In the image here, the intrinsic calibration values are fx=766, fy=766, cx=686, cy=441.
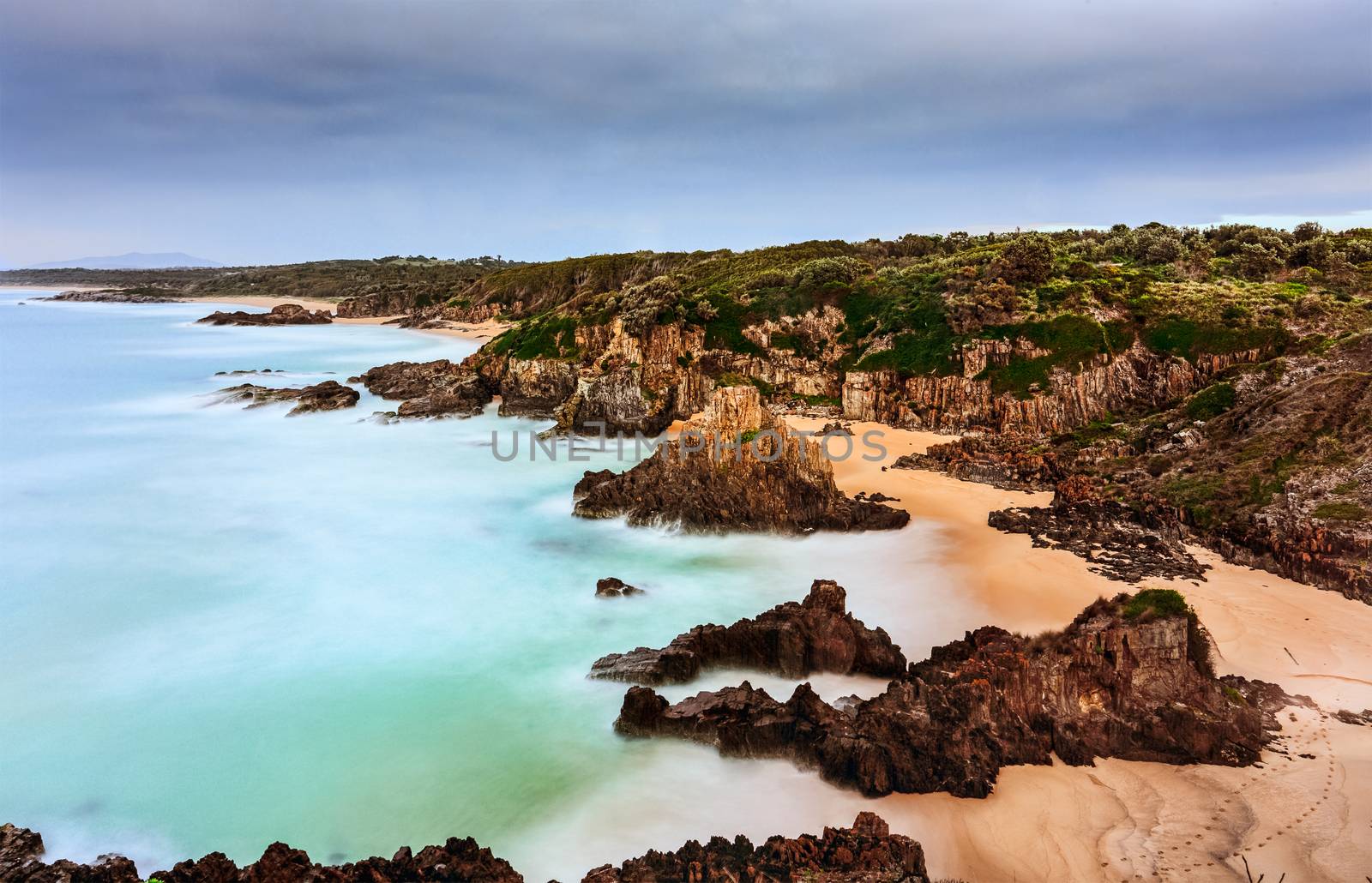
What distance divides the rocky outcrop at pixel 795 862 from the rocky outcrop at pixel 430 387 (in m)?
27.9

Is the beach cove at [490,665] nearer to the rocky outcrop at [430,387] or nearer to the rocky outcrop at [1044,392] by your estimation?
the rocky outcrop at [1044,392]

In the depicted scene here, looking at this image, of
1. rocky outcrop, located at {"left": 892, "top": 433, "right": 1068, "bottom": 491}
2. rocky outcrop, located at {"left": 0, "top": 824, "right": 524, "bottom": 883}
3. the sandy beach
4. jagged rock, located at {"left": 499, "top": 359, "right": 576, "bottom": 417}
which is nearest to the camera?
rocky outcrop, located at {"left": 0, "top": 824, "right": 524, "bottom": 883}

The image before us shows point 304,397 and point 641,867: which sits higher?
point 304,397

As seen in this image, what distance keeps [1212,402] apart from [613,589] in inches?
691

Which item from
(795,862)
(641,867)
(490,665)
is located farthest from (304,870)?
(490,665)

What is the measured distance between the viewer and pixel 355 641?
14.8m

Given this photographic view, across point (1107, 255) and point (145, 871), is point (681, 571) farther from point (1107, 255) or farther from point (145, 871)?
point (1107, 255)

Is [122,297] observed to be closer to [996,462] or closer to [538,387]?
[538,387]

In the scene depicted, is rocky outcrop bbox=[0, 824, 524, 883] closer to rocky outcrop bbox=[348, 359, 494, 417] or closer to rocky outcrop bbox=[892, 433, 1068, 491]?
rocky outcrop bbox=[892, 433, 1068, 491]

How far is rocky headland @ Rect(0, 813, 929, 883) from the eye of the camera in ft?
24.7

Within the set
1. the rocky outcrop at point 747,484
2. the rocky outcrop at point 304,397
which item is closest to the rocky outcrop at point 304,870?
the rocky outcrop at point 747,484

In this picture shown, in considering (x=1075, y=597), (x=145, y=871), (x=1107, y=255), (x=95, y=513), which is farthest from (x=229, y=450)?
(x=1107, y=255)

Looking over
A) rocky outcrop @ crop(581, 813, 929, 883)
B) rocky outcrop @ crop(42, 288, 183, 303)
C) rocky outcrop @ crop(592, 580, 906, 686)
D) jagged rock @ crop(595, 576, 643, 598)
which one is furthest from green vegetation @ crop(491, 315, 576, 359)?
rocky outcrop @ crop(42, 288, 183, 303)

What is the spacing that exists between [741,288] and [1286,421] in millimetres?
21550
